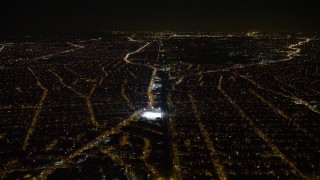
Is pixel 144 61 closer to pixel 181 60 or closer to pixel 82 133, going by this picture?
pixel 181 60

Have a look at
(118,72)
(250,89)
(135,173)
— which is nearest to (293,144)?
(135,173)

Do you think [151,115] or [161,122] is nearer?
[161,122]

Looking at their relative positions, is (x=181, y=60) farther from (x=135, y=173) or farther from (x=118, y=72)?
(x=135, y=173)

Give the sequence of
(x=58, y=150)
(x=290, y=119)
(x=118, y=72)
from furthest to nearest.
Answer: (x=118, y=72) → (x=290, y=119) → (x=58, y=150)

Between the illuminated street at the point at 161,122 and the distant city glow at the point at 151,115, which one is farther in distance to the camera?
the distant city glow at the point at 151,115

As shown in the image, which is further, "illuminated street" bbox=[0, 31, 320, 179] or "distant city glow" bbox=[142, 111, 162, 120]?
"distant city glow" bbox=[142, 111, 162, 120]

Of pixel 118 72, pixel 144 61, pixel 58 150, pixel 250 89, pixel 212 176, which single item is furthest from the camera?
pixel 144 61

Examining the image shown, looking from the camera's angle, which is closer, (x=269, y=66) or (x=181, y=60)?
(x=269, y=66)

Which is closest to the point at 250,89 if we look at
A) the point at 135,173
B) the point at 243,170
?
the point at 243,170

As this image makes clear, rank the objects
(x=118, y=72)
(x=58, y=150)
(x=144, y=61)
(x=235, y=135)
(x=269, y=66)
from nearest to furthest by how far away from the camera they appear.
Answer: (x=58, y=150)
(x=235, y=135)
(x=118, y=72)
(x=269, y=66)
(x=144, y=61)
